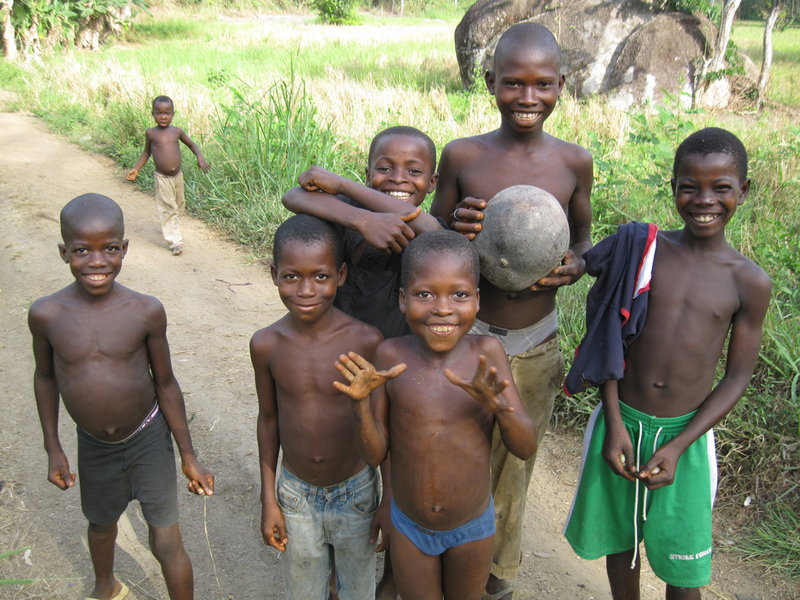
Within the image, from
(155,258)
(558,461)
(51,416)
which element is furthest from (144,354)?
(155,258)

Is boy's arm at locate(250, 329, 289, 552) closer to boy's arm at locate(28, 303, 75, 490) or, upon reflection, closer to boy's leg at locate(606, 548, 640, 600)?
boy's arm at locate(28, 303, 75, 490)

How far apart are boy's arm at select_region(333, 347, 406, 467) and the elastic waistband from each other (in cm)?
86

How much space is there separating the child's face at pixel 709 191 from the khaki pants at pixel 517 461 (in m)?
0.68

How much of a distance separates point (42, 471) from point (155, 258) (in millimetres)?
3157

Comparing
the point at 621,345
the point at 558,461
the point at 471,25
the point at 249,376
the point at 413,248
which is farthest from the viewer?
the point at 471,25

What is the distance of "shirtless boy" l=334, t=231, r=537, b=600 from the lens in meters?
1.78

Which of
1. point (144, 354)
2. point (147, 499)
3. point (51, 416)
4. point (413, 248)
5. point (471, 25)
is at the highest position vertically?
point (471, 25)

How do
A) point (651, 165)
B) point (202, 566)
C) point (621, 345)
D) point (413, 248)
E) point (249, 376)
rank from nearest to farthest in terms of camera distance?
point (413, 248) → point (621, 345) → point (202, 566) → point (249, 376) → point (651, 165)

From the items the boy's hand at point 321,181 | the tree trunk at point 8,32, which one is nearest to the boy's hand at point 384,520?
the boy's hand at point 321,181

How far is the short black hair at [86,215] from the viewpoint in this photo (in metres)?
2.11

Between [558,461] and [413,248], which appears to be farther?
[558,461]

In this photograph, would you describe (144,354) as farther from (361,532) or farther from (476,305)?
(476,305)

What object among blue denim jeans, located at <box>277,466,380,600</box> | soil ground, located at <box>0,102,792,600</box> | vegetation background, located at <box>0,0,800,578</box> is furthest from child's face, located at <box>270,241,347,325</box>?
vegetation background, located at <box>0,0,800,578</box>

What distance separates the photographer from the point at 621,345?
2074 mm
